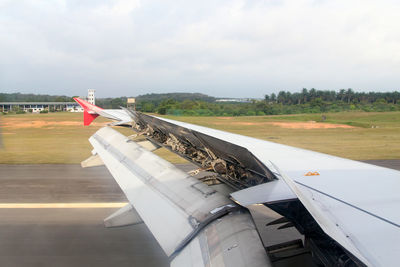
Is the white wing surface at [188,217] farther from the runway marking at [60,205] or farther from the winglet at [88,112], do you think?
the runway marking at [60,205]

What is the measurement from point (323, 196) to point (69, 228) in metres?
4.48

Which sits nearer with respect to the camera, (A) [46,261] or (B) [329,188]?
(B) [329,188]

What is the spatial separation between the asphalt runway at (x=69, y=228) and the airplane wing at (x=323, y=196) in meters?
0.72

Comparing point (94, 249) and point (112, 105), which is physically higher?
point (112, 105)

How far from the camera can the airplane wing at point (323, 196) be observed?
1355 mm

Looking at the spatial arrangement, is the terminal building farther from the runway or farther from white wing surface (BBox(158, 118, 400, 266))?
white wing surface (BBox(158, 118, 400, 266))

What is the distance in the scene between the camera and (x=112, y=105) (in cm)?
809

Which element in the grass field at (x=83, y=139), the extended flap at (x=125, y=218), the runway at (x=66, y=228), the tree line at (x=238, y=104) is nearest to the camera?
the extended flap at (x=125, y=218)

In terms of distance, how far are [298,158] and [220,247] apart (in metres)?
1.68

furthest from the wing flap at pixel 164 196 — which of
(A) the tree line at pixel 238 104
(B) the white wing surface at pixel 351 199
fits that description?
(A) the tree line at pixel 238 104

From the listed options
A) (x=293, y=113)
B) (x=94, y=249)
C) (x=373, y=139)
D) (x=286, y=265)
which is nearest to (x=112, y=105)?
(x=94, y=249)

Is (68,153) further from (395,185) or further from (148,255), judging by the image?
(395,185)

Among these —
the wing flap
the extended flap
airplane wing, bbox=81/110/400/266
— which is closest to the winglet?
the wing flap

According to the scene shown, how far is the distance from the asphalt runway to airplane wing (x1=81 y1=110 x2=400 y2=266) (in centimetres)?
72
